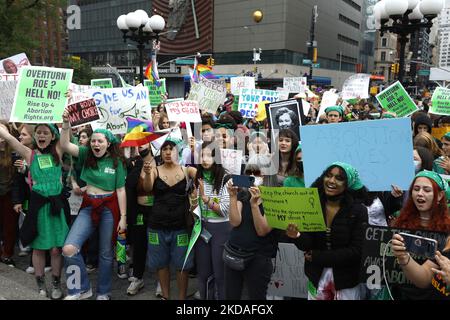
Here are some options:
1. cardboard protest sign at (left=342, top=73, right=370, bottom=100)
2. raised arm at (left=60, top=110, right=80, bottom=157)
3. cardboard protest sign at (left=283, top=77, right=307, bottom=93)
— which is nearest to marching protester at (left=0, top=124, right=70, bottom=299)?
raised arm at (left=60, top=110, right=80, bottom=157)

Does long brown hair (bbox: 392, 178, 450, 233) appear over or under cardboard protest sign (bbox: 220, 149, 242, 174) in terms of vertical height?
under

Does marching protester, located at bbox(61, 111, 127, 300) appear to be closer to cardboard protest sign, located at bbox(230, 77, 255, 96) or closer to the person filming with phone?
the person filming with phone

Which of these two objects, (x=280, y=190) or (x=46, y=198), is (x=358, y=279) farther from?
(x=46, y=198)

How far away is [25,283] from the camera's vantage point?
4531 mm

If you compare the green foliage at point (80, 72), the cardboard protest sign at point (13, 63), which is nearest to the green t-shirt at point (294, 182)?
the cardboard protest sign at point (13, 63)

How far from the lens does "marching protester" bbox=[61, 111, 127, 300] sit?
4.25 metres

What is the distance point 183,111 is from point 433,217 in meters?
4.00

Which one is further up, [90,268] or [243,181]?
[243,181]

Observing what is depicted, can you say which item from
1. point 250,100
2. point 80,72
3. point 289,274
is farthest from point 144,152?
point 80,72

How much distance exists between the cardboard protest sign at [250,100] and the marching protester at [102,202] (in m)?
4.75

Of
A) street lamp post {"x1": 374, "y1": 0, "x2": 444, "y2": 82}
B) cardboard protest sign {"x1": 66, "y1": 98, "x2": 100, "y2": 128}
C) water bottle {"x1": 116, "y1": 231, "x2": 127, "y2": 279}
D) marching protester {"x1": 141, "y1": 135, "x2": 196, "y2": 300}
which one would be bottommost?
water bottle {"x1": 116, "y1": 231, "x2": 127, "y2": 279}

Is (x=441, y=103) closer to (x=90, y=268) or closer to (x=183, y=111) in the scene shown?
(x=183, y=111)

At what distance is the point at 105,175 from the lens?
14.0 ft

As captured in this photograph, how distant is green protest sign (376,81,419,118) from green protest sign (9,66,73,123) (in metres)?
5.34
